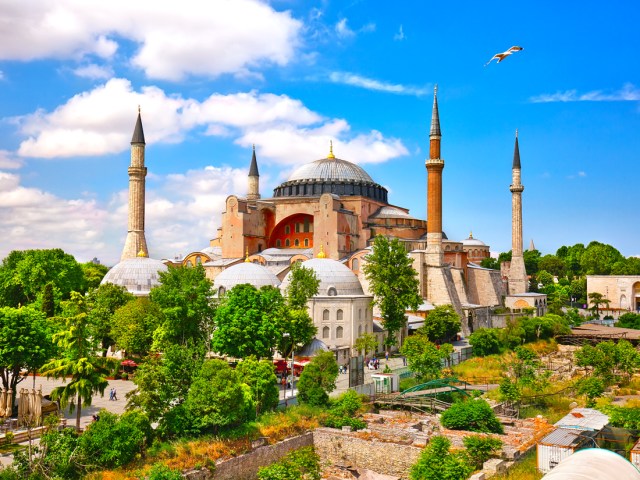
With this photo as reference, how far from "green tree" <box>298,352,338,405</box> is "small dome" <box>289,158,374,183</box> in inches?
1088

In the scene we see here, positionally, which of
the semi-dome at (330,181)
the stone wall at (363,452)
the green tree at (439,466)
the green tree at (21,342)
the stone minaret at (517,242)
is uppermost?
the semi-dome at (330,181)

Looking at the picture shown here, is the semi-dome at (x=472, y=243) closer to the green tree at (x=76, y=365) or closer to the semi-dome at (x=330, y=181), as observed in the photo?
the semi-dome at (x=330, y=181)

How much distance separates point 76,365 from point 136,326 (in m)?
9.69

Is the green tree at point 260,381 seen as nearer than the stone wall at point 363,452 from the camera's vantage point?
No

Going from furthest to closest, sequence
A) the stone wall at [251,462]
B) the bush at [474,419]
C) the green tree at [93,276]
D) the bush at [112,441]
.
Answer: the green tree at [93,276] < the bush at [474,419] < the stone wall at [251,462] < the bush at [112,441]

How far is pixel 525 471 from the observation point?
1466 centimetres

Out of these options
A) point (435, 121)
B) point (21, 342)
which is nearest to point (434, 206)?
point (435, 121)

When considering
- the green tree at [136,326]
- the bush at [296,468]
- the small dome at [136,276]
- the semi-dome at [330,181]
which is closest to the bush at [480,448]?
the bush at [296,468]

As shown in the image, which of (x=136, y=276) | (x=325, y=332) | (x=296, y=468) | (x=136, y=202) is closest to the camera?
(x=296, y=468)

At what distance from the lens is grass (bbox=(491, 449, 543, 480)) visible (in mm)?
14168

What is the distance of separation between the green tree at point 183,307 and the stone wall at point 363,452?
647cm

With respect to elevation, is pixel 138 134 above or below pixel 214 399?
above

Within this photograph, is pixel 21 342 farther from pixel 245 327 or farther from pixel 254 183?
pixel 254 183

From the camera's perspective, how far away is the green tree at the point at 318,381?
A: 64.1 feet
